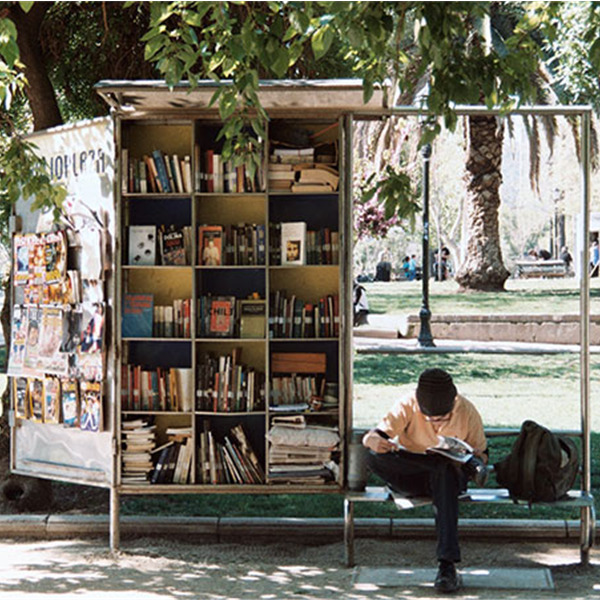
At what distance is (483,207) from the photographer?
73.1ft

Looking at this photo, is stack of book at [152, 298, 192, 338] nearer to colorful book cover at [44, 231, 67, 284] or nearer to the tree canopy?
colorful book cover at [44, 231, 67, 284]

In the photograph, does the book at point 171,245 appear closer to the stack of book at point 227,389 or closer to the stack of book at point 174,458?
the stack of book at point 227,389

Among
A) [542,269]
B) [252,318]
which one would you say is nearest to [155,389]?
[252,318]

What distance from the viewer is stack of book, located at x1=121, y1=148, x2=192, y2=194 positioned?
7.73m

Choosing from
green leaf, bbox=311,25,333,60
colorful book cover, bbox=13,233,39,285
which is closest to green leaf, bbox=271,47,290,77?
green leaf, bbox=311,25,333,60

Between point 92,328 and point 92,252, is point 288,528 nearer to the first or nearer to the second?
point 92,328

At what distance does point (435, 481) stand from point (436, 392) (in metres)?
0.55

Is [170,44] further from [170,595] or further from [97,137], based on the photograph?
[170,595]

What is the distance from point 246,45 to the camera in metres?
5.46

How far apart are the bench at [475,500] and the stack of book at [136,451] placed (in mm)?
1432

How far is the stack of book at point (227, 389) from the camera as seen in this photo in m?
7.73

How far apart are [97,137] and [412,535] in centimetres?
350

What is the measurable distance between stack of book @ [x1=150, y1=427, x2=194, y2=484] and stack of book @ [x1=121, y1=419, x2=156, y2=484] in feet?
0.19

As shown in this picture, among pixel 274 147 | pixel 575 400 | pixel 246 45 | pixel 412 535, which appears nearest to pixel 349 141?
pixel 274 147
